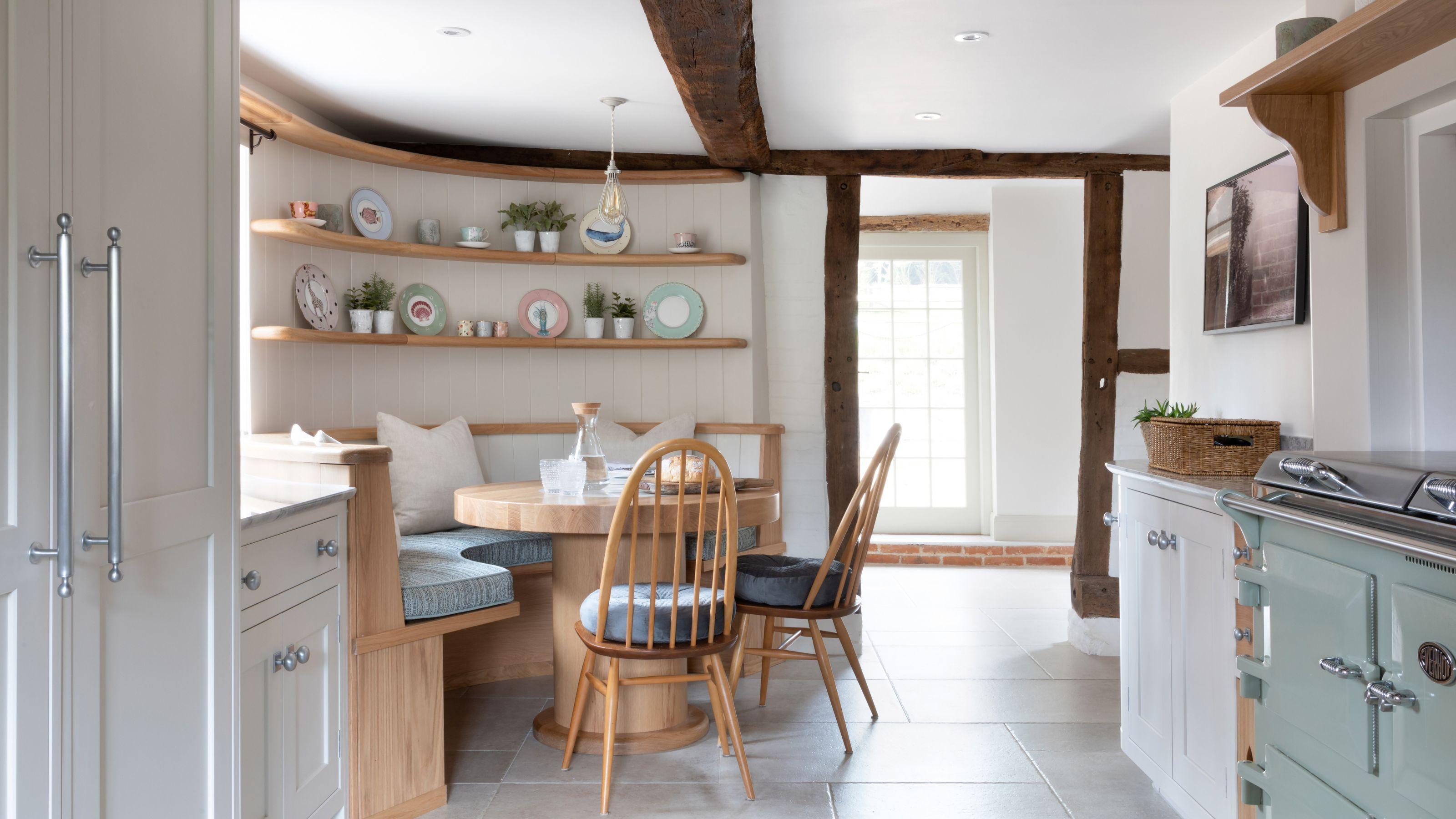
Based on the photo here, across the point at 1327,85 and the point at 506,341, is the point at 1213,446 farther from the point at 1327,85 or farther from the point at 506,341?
the point at 506,341

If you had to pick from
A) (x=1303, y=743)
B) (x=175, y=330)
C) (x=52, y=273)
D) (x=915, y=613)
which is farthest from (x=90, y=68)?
(x=915, y=613)

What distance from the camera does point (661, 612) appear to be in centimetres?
258

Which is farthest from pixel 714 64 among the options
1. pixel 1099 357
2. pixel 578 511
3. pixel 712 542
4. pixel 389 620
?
pixel 1099 357

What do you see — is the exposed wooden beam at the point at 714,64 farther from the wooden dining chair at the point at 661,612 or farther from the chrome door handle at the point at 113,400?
the chrome door handle at the point at 113,400

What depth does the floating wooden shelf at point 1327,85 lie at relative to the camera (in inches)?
75.2

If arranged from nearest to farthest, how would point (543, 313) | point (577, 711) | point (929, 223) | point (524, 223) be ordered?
point (577, 711) → point (524, 223) → point (543, 313) → point (929, 223)

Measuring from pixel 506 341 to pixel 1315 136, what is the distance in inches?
119

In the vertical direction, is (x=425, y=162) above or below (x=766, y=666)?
above

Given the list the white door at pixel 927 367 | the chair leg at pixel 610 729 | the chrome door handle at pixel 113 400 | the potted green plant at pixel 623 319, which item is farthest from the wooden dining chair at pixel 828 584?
the white door at pixel 927 367

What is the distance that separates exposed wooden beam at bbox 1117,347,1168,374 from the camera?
4.57 metres

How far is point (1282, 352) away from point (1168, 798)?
1252 mm

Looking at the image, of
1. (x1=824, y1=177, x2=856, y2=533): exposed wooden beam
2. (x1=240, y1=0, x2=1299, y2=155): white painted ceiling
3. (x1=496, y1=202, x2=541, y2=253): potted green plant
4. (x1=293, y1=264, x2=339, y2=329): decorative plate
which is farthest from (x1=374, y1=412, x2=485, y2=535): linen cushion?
(x1=824, y1=177, x2=856, y2=533): exposed wooden beam

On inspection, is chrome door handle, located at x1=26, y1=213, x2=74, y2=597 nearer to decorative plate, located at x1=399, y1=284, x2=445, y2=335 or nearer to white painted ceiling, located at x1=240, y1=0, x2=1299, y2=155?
white painted ceiling, located at x1=240, y1=0, x2=1299, y2=155

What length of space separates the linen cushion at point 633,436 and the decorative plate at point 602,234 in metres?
0.78
